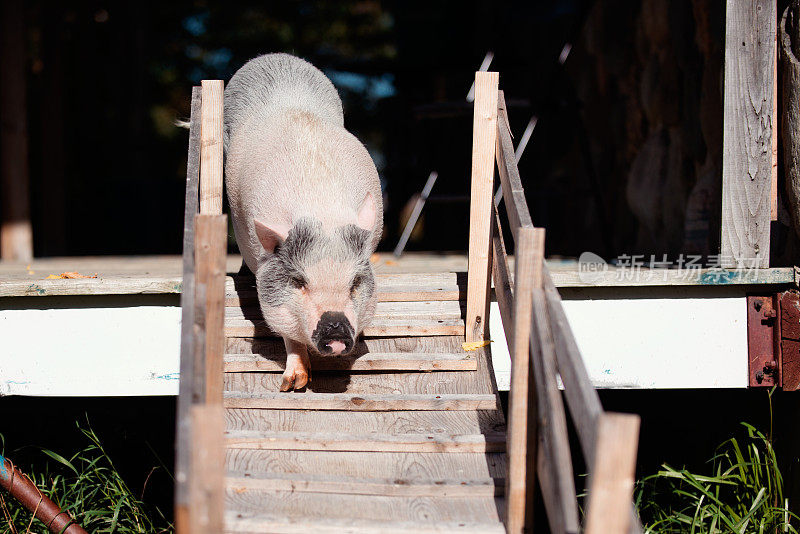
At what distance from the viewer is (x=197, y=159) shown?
337 cm

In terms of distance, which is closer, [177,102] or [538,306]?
[538,306]

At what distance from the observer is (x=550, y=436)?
2400 mm

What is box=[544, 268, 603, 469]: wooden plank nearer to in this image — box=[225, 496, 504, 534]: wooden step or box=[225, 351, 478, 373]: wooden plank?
box=[225, 496, 504, 534]: wooden step

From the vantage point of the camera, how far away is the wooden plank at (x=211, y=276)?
8.62 feet

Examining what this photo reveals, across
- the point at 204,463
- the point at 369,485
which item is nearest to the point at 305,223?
the point at 369,485

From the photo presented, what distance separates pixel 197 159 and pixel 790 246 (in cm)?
283

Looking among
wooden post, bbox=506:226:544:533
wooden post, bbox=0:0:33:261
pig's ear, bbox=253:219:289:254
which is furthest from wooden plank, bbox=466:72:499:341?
wooden post, bbox=0:0:33:261

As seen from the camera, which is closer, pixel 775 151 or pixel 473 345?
pixel 473 345

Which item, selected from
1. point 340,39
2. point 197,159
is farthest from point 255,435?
point 340,39

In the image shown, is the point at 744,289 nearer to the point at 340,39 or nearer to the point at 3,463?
the point at 3,463

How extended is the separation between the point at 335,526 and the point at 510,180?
1.47 metres

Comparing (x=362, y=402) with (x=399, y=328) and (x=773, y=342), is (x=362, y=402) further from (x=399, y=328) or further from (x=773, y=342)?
(x=773, y=342)

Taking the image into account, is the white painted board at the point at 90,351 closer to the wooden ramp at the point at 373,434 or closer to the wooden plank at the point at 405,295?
the wooden ramp at the point at 373,434

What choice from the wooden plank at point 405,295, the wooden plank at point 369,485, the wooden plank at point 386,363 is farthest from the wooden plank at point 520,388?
the wooden plank at point 405,295
